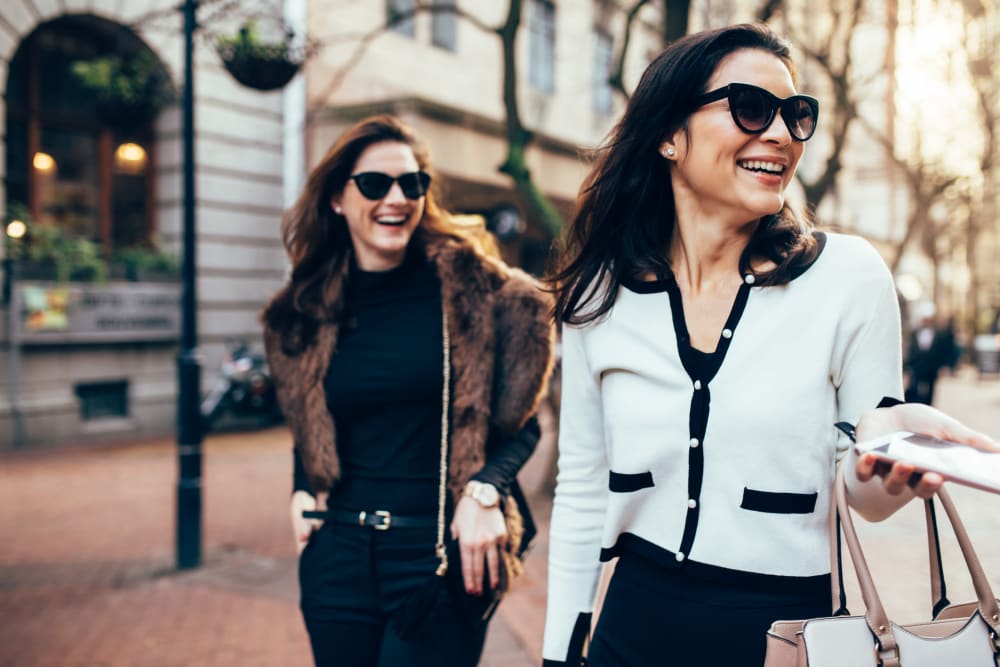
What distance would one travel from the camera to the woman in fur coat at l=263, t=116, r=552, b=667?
8.12 feet

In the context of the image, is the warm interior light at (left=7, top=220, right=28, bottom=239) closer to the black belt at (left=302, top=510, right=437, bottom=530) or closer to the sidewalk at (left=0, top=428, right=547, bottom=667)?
the sidewalk at (left=0, top=428, right=547, bottom=667)

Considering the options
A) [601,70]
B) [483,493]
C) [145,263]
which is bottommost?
[483,493]

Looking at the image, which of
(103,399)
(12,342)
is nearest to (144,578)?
(12,342)

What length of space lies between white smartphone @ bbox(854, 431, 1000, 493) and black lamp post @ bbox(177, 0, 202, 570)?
5.63 m

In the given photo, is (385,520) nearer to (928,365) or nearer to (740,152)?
(740,152)

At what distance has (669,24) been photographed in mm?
6688

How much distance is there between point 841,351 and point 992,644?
1.79ft

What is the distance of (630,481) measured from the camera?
73.5 inches

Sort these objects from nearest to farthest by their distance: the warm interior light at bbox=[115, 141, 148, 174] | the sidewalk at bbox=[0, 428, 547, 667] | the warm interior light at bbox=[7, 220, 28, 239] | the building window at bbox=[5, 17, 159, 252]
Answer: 1. the sidewalk at bbox=[0, 428, 547, 667]
2. the warm interior light at bbox=[7, 220, 28, 239]
3. the building window at bbox=[5, 17, 159, 252]
4. the warm interior light at bbox=[115, 141, 148, 174]

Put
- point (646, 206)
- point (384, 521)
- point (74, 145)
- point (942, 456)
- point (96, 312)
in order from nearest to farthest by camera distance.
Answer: point (942, 456), point (646, 206), point (384, 521), point (96, 312), point (74, 145)

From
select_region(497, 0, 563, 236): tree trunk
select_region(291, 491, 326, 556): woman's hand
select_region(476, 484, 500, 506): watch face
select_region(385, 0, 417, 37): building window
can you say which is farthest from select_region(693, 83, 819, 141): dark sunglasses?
select_region(385, 0, 417, 37): building window

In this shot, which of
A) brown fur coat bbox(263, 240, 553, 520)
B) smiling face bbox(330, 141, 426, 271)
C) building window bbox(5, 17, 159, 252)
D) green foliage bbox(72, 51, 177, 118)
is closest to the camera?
brown fur coat bbox(263, 240, 553, 520)

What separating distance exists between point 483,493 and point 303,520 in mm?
590

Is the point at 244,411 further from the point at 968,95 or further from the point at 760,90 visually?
the point at 968,95
